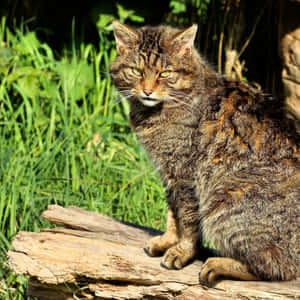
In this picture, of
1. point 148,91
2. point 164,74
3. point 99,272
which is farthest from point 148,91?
point 99,272

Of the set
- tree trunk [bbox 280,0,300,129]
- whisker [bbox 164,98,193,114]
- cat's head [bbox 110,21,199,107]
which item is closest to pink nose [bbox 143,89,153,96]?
cat's head [bbox 110,21,199,107]

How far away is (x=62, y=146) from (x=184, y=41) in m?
1.59

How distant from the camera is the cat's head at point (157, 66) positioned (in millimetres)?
2758

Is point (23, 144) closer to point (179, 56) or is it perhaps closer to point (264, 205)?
point (179, 56)

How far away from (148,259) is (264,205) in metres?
0.79

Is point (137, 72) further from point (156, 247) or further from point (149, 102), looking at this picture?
point (156, 247)

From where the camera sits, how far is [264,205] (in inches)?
92.8

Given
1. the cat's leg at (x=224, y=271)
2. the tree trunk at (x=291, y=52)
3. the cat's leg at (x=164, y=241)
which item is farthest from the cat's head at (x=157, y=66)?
the tree trunk at (x=291, y=52)

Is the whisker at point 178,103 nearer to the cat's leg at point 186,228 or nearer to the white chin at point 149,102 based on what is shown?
the white chin at point 149,102

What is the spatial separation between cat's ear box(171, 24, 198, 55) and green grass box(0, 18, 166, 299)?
2.45 ft

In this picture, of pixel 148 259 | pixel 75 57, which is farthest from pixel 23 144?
pixel 148 259

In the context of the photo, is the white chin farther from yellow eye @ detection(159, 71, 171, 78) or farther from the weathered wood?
the weathered wood

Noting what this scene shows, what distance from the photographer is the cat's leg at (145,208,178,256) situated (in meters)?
2.77

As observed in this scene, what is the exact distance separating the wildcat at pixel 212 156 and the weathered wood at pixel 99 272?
0.08 metres
